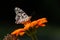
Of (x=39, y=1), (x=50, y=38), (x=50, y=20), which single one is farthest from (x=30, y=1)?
(x=50, y=38)

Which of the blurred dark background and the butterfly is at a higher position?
the blurred dark background

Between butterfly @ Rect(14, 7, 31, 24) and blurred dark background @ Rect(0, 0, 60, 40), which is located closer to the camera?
butterfly @ Rect(14, 7, 31, 24)

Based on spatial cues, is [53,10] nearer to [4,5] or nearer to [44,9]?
[44,9]

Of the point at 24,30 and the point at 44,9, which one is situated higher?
the point at 44,9

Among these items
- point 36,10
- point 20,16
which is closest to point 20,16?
point 20,16

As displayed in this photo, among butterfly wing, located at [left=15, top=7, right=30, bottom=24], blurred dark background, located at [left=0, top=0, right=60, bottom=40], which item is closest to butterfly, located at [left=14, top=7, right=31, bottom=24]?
butterfly wing, located at [left=15, top=7, right=30, bottom=24]

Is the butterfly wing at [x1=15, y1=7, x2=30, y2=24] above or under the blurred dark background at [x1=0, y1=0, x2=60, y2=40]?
under

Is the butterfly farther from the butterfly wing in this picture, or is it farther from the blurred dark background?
the blurred dark background

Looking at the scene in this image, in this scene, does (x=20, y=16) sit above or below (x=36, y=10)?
below

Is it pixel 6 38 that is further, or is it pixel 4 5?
pixel 4 5

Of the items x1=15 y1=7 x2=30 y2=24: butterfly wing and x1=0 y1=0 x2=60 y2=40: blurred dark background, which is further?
x1=0 y1=0 x2=60 y2=40: blurred dark background

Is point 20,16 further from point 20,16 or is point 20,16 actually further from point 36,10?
point 36,10
